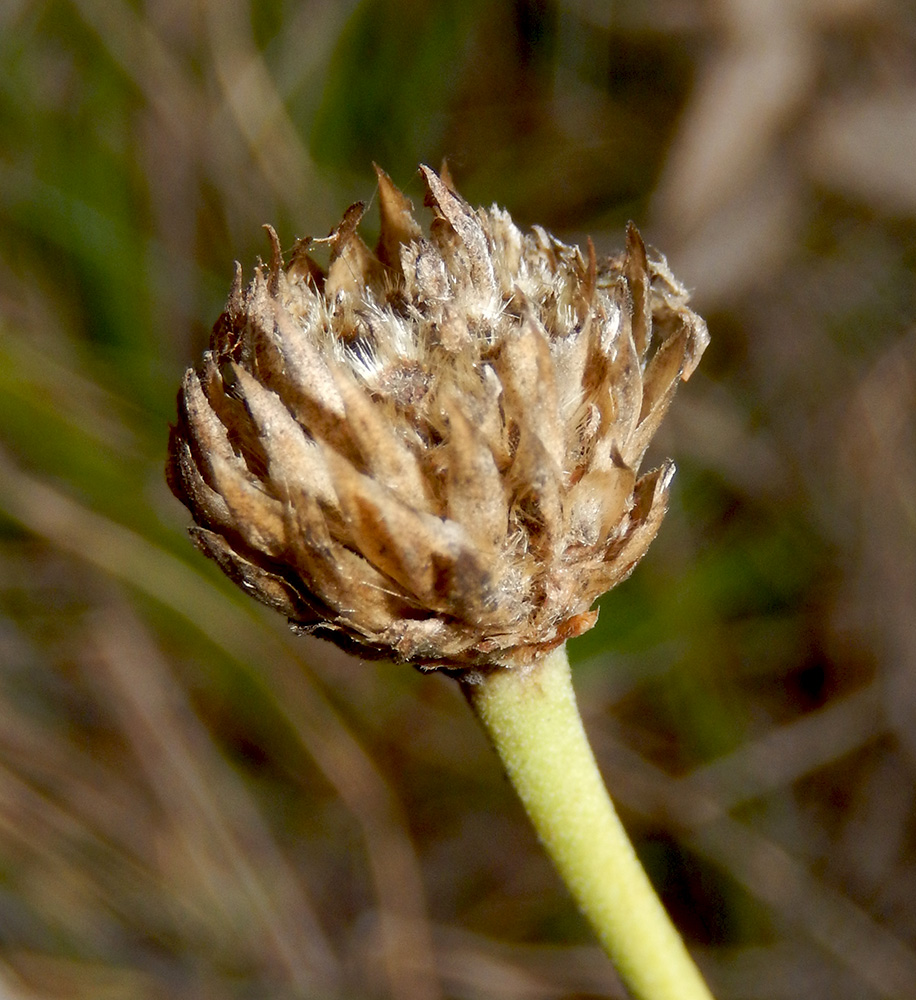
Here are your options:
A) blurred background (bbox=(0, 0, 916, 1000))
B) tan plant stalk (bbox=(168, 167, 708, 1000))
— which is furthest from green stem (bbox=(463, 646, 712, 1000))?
blurred background (bbox=(0, 0, 916, 1000))

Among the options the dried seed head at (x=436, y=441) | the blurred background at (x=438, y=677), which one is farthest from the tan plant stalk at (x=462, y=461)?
the blurred background at (x=438, y=677)

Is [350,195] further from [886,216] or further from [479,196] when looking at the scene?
[886,216]

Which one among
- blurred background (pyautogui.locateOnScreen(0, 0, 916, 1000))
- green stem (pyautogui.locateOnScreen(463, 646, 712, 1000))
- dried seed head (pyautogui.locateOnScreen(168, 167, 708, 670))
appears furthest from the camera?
blurred background (pyautogui.locateOnScreen(0, 0, 916, 1000))

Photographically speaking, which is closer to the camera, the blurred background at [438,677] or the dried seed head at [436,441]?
the dried seed head at [436,441]

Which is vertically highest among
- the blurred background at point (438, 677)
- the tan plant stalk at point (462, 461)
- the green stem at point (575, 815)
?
the blurred background at point (438, 677)

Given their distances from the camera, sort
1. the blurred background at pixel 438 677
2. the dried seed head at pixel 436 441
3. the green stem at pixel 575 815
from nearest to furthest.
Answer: the dried seed head at pixel 436 441 < the green stem at pixel 575 815 < the blurred background at pixel 438 677

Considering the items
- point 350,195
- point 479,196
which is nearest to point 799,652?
point 479,196

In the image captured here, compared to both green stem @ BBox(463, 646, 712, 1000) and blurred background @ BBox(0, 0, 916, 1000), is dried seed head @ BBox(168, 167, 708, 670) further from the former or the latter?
blurred background @ BBox(0, 0, 916, 1000)

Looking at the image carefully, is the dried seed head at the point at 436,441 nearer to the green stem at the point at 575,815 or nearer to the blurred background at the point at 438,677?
the green stem at the point at 575,815
